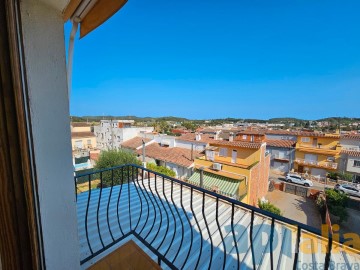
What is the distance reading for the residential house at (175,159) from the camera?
12570 millimetres

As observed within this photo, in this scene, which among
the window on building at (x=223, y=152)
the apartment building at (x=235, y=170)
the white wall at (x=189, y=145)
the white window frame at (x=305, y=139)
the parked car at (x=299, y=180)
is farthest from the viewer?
the white window frame at (x=305, y=139)

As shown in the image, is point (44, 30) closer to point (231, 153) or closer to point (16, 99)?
point (16, 99)

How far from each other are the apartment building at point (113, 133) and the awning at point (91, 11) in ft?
64.5

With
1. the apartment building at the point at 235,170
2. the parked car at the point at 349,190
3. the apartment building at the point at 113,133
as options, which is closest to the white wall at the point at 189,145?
the apartment building at the point at 235,170

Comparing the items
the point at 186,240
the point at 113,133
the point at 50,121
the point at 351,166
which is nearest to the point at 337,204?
the point at 351,166

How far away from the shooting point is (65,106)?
0.72 m

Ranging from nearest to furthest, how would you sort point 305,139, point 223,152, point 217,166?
point 217,166 < point 223,152 < point 305,139

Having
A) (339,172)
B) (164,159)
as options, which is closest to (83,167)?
(164,159)

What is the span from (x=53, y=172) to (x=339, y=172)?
841 inches

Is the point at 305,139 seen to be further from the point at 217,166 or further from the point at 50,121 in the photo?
the point at 50,121

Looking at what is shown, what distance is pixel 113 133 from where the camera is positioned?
68.9 feet

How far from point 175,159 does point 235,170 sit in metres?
4.84

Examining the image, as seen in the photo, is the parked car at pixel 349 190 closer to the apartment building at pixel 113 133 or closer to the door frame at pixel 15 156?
the door frame at pixel 15 156

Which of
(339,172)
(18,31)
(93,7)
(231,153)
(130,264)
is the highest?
(93,7)
